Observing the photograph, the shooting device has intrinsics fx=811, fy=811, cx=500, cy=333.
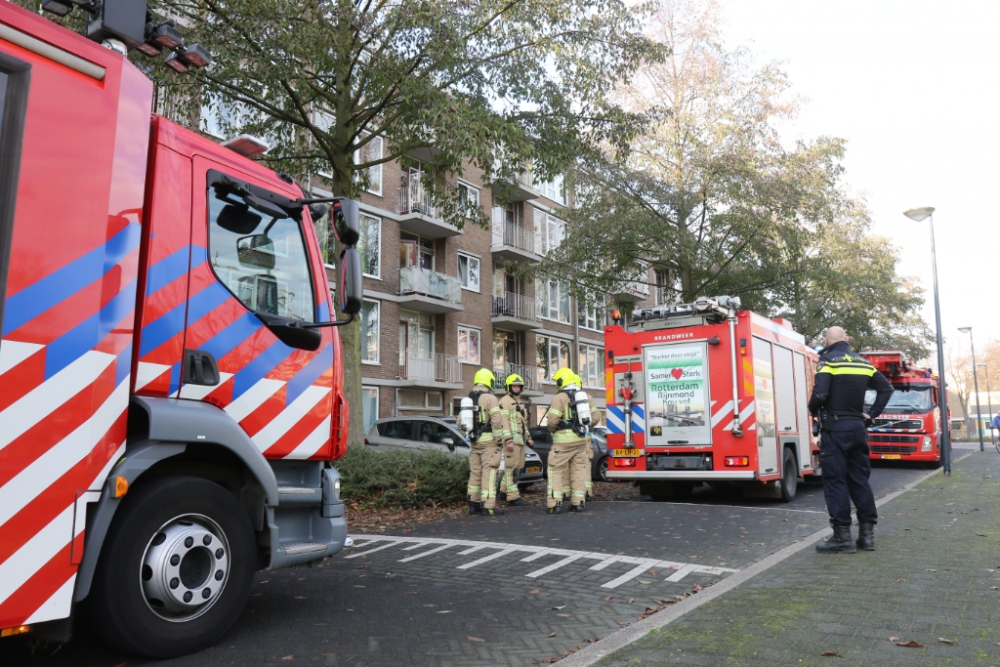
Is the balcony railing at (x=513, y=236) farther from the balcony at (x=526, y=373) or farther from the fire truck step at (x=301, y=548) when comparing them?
the fire truck step at (x=301, y=548)

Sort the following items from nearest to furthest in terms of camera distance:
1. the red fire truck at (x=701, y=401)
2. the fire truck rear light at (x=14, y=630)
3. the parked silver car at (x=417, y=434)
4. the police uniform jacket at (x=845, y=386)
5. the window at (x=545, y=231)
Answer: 1. the fire truck rear light at (x=14, y=630)
2. the police uniform jacket at (x=845, y=386)
3. the red fire truck at (x=701, y=401)
4. the parked silver car at (x=417, y=434)
5. the window at (x=545, y=231)

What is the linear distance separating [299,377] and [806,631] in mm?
3164

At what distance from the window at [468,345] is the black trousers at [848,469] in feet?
75.6

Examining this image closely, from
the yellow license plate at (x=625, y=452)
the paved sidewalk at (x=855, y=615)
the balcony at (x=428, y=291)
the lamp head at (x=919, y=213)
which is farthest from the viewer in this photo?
the balcony at (x=428, y=291)

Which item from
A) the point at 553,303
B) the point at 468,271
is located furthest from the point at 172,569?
the point at 553,303

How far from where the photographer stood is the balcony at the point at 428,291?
27.0 meters

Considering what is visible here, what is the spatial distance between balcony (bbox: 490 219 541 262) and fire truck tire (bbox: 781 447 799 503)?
2009 centimetres

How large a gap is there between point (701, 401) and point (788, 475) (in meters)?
2.09

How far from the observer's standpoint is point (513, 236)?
110ft

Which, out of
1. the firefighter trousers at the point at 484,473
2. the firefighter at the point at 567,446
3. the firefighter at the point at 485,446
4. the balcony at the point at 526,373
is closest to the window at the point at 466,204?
the firefighter at the point at 485,446

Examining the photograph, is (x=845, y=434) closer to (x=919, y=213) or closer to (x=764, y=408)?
(x=764, y=408)

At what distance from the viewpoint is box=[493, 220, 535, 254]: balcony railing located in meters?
32.3

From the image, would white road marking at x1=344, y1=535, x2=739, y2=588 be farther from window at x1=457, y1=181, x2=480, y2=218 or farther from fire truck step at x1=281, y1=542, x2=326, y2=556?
window at x1=457, y1=181, x2=480, y2=218

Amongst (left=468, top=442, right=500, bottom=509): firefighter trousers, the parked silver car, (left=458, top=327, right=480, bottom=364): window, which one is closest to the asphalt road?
(left=468, top=442, right=500, bottom=509): firefighter trousers
